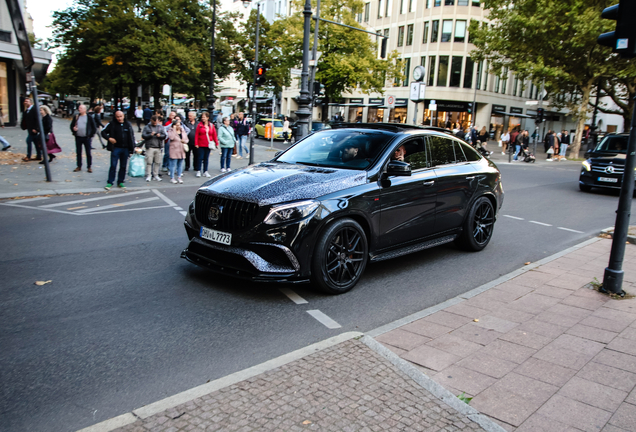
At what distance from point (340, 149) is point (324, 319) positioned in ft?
7.51

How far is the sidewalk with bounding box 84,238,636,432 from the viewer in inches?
117

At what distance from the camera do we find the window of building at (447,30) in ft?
177

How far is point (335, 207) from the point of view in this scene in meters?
5.12

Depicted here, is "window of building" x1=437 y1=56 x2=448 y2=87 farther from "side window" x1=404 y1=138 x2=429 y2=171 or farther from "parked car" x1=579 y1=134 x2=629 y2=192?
"side window" x1=404 y1=138 x2=429 y2=171

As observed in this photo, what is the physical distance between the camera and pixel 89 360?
368 cm

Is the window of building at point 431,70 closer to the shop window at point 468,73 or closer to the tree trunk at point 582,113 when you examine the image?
the shop window at point 468,73

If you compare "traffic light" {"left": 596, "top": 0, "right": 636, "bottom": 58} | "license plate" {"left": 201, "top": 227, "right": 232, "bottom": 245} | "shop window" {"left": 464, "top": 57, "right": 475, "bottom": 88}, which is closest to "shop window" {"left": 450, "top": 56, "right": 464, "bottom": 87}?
"shop window" {"left": 464, "top": 57, "right": 475, "bottom": 88}

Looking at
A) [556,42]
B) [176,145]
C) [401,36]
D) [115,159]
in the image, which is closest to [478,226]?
[115,159]

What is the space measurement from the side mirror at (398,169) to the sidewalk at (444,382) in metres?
1.52

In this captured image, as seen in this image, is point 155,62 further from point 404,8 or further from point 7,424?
point 7,424

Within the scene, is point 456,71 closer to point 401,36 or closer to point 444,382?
point 401,36

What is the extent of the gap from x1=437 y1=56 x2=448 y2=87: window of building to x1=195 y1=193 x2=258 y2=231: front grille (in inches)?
2098

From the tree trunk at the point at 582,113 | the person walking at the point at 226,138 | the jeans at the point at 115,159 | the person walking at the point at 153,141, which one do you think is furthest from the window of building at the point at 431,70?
the jeans at the point at 115,159

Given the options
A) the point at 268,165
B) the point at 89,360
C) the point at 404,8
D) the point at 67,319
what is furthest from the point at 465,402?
the point at 404,8
